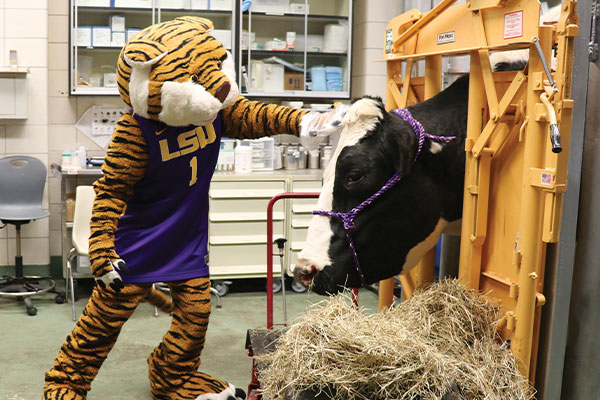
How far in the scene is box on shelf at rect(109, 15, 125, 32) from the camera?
5551mm

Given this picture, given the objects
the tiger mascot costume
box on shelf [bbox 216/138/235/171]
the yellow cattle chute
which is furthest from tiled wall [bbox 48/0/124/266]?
the yellow cattle chute

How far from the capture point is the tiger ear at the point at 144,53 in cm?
283

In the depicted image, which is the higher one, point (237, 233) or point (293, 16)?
point (293, 16)

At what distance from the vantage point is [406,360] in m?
1.95

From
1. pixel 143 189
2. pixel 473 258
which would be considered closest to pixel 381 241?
pixel 473 258

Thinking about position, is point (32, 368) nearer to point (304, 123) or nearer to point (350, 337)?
point (304, 123)

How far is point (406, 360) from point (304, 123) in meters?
1.24

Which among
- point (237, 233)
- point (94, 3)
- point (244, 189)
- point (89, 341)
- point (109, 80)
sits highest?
point (94, 3)

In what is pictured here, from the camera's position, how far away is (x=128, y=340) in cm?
451

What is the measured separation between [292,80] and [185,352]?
3.23 m

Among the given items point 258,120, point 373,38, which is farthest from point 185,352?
point 373,38

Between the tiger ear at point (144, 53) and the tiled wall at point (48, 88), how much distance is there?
9.80 ft

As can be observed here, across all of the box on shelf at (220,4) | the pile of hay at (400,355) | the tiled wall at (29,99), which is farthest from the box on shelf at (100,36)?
the pile of hay at (400,355)

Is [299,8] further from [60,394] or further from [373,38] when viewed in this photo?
[60,394]
